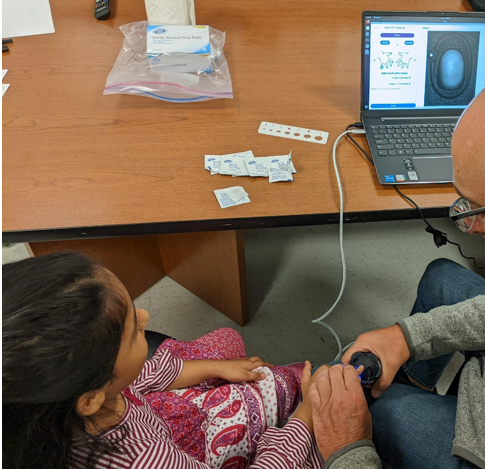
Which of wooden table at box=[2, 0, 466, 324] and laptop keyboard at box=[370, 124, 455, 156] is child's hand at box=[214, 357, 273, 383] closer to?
wooden table at box=[2, 0, 466, 324]

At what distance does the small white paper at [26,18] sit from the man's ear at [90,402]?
4.25ft

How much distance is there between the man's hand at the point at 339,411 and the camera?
0.77 metres

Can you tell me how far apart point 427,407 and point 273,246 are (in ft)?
3.67

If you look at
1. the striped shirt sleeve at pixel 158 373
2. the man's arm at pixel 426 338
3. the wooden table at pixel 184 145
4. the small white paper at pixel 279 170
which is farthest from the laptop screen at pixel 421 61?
the striped shirt sleeve at pixel 158 373

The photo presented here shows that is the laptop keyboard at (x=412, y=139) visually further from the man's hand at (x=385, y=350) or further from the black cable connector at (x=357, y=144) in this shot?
the man's hand at (x=385, y=350)

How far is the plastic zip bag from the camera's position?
1191 mm

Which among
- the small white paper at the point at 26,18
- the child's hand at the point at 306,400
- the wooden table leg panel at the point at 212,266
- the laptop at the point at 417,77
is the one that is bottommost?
the wooden table leg panel at the point at 212,266

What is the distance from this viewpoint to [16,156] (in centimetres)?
102

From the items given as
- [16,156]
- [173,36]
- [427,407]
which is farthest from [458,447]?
[173,36]

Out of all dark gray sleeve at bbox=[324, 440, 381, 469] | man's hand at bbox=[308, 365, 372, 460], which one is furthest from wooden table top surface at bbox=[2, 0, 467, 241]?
dark gray sleeve at bbox=[324, 440, 381, 469]

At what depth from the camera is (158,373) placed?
878 millimetres

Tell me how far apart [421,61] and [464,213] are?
496 millimetres

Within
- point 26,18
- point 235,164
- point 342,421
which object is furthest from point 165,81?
point 342,421

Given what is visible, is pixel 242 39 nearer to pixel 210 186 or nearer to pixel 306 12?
pixel 306 12
